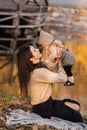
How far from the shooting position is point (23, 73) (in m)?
5.36

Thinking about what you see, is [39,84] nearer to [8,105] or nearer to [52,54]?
[52,54]

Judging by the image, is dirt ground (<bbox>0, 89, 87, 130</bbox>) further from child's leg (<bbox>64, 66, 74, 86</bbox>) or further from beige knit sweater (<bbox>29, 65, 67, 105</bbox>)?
child's leg (<bbox>64, 66, 74, 86</bbox>)

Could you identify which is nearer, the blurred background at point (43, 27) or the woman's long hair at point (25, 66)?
the woman's long hair at point (25, 66)

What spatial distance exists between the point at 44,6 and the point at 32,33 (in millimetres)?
932

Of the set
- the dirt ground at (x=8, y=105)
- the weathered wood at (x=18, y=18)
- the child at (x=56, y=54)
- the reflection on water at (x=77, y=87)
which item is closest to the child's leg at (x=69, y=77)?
the child at (x=56, y=54)

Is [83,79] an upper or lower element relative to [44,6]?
lower

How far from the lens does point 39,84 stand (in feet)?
17.4

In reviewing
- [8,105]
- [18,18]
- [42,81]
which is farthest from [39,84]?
[18,18]

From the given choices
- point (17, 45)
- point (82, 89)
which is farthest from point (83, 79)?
point (17, 45)

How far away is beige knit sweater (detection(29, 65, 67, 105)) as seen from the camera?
5.20 meters

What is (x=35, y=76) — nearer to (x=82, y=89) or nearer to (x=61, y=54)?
(x=61, y=54)

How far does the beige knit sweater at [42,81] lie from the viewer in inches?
205

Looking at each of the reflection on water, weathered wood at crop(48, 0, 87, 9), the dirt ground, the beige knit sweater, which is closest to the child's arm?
the beige knit sweater

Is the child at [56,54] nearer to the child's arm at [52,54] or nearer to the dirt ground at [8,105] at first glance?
the child's arm at [52,54]
